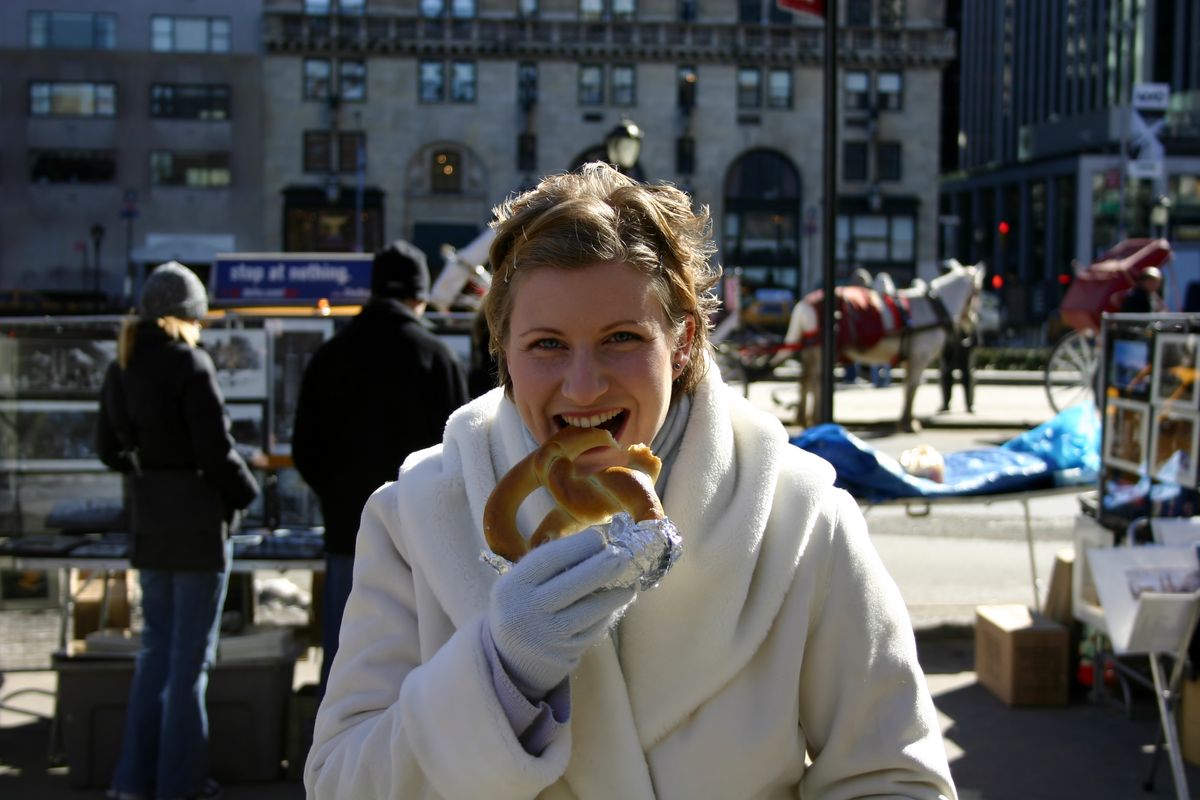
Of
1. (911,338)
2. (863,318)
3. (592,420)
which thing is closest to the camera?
(592,420)

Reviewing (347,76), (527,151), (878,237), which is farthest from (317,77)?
(878,237)

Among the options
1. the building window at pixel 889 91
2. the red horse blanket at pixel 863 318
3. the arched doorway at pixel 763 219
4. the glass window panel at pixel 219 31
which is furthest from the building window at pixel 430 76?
the red horse blanket at pixel 863 318

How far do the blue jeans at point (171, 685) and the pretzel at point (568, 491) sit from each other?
11.5 feet

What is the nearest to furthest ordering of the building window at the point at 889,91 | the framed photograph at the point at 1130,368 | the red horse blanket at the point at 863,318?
the framed photograph at the point at 1130,368 < the red horse blanket at the point at 863,318 < the building window at the point at 889,91

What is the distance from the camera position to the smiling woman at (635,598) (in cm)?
178

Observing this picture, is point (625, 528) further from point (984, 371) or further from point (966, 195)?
point (966, 195)

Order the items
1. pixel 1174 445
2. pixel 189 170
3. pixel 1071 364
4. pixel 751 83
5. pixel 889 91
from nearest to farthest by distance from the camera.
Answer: pixel 1174 445 < pixel 1071 364 < pixel 189 170 < pixel 751 83 < pixel 889 91

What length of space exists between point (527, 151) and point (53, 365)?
49.9m

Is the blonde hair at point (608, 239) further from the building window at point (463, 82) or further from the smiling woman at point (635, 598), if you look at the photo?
the building window at point (463, 82)

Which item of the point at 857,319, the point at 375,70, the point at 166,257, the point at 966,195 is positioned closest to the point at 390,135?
the point at 375,70

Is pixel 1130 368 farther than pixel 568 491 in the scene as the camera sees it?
Yes

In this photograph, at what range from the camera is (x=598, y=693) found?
1820 millimetres

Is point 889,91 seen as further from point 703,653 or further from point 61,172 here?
point 703,653

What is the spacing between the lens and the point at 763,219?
56.5 m
